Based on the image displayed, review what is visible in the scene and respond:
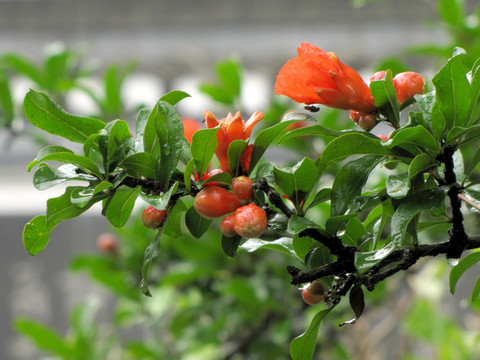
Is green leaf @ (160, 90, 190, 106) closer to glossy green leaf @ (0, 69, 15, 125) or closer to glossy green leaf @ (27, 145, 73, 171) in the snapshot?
glossy green leaf @ (27, 145, 73, 171)

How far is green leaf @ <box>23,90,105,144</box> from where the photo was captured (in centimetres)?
62

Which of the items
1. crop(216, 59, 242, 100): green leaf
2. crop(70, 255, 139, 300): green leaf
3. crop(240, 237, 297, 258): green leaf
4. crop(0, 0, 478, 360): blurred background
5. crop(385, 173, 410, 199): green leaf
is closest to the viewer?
crop(385, 173, 410, 199): green leaf

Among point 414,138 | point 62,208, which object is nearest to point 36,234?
point 62,208

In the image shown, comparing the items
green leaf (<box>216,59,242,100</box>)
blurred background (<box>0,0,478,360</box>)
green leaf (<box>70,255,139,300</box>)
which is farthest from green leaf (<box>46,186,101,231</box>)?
blurred background (<box>0,0,478,360</box>)

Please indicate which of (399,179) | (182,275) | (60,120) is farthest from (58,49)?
Result: (399,179)

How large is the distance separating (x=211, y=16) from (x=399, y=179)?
2401 mm

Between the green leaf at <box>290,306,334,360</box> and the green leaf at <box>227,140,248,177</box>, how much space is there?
0.52 ft

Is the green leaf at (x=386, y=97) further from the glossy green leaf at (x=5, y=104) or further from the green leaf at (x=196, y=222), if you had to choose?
the glossy green leaf at (x=5, y=104)

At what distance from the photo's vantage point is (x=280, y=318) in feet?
5.14

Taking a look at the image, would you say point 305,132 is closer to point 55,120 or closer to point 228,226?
point 228,226

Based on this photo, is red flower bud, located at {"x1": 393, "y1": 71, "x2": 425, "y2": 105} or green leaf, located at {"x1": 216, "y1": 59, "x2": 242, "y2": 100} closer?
red flower bud, located at {"x1": 393, "y1": 71, "x2": 425, "y2": 105}

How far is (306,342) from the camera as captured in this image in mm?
647

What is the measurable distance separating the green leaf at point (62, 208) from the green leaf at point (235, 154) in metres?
0.13

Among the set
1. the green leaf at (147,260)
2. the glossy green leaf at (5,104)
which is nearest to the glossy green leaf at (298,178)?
the green leaf at (147,260)
